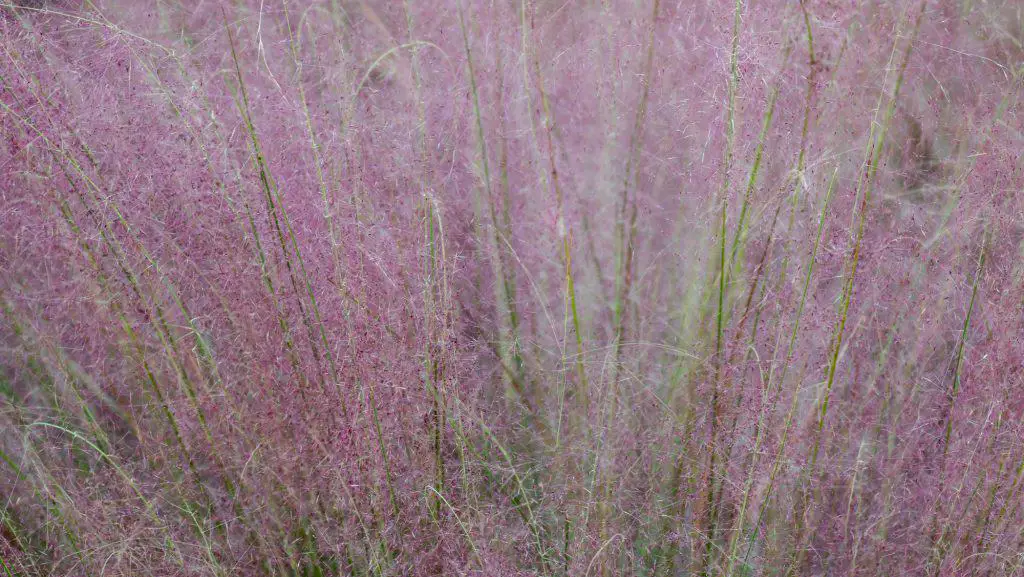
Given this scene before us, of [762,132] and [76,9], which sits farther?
[76,9]

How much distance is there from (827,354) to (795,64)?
0.55 meters

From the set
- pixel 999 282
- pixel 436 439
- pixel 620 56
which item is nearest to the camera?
pixel 436 439

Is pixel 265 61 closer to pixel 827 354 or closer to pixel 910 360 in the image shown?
pixel 827 354

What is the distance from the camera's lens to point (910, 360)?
171 centimetres

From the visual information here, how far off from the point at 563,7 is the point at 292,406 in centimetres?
101

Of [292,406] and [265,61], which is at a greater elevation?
[265,61]

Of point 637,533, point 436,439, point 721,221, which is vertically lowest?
point 637,533

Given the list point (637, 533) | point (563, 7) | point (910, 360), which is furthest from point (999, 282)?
point (563, 7)

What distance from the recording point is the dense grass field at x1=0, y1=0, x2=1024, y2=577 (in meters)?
1.55

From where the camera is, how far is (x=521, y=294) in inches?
68.9

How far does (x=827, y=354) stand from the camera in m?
1.57

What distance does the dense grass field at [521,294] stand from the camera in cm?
155

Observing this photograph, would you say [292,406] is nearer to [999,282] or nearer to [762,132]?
[762,132]

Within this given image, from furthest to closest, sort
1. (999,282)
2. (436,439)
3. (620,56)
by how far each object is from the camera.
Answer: (620,56)
(999,282)
(436,439)
